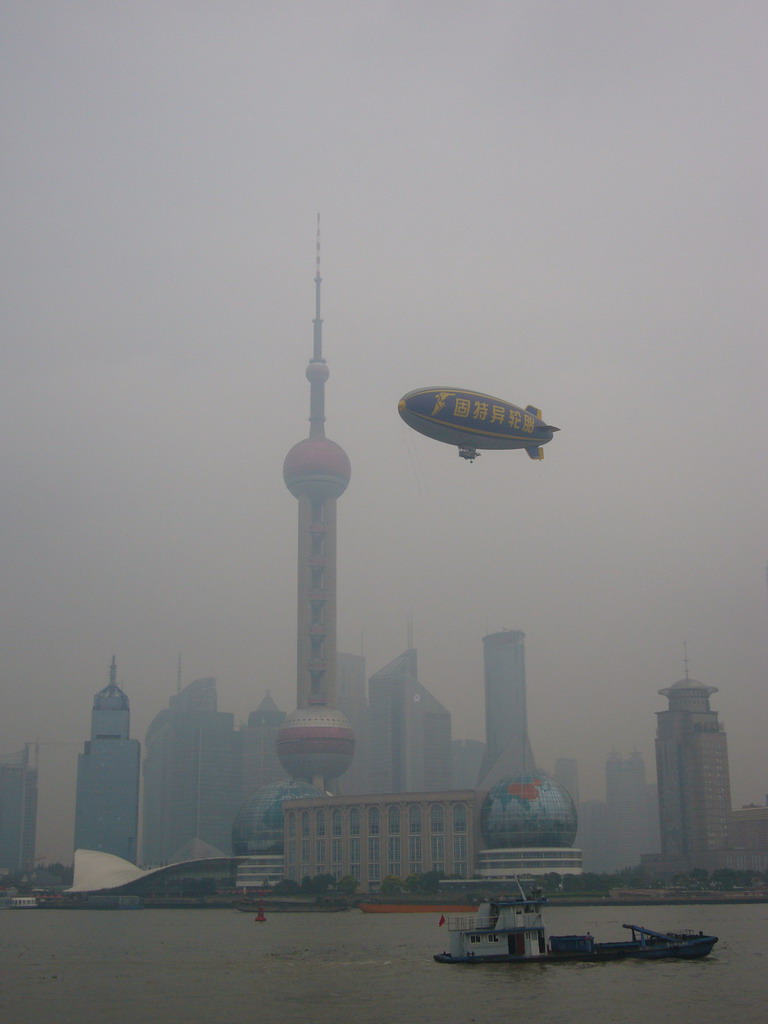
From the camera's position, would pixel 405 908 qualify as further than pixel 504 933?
Yes

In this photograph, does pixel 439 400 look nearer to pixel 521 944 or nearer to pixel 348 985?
pixel 521 944

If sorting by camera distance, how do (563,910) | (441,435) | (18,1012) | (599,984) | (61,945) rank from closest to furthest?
(18,1012) < (599,984) < (441,435) < (61,945) < (563,910)

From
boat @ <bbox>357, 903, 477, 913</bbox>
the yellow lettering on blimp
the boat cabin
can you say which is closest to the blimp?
the yellow lettering on blimp

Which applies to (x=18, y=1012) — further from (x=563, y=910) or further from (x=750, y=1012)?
(x=563, y=910)

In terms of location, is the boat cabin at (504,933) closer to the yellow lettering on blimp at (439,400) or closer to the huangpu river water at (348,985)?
the huangpu river water at (348,985)

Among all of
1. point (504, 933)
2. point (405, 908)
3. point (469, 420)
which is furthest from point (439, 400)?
point (405, 908)

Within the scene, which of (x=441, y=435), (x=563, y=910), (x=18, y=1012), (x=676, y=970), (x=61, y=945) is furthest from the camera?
(x=563, y=910)

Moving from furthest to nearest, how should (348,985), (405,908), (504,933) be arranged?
(405,908) → (504,933) → (348,985)

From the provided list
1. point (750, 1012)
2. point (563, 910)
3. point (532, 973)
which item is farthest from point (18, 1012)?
point (563, 910)
